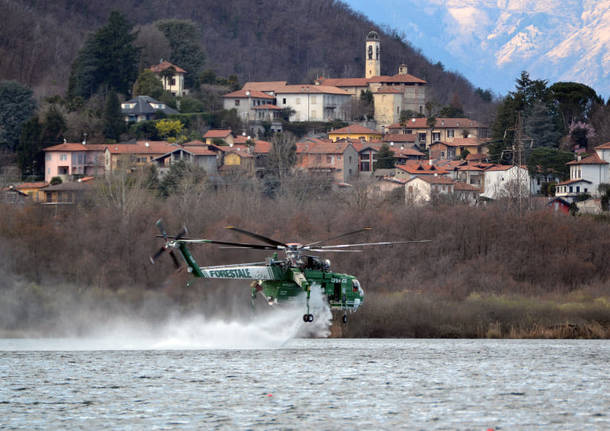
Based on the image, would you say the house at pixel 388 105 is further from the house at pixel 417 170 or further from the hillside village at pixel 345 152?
the house at pixel 417 170

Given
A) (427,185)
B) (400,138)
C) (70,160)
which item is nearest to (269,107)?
(400,138)

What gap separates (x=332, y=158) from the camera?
10906 cm

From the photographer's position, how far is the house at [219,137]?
371ft

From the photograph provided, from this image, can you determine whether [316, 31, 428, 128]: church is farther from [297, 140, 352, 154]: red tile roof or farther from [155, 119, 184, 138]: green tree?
[155, 119, 184, 138]: green tree

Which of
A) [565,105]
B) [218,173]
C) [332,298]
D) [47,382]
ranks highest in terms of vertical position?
[565,105]

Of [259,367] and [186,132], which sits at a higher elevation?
[186,132]

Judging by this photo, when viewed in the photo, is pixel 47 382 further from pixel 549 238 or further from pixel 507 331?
pixel 549 238

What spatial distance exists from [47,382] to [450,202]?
43080mm

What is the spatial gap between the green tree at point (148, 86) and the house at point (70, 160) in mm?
25178

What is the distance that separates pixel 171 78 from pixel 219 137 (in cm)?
2529

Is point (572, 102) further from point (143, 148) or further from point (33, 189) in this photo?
point (33, 189)

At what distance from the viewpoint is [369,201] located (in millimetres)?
73312

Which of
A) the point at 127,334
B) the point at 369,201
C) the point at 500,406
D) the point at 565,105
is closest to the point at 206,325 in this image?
the point at 127,334

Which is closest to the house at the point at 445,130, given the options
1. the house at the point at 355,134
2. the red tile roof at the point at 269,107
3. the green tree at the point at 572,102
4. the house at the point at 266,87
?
the house at the point at 355,134
